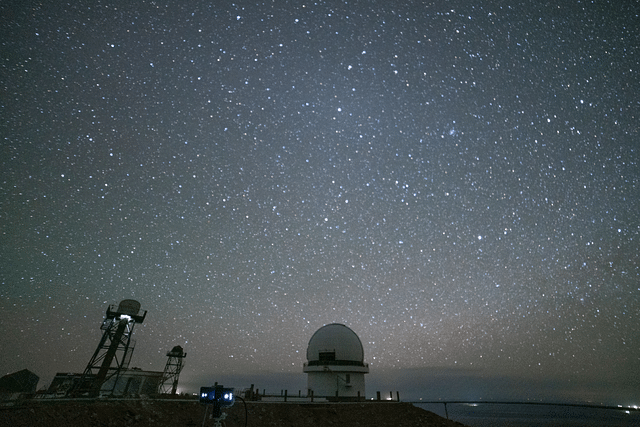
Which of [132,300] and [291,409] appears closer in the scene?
[291,409]

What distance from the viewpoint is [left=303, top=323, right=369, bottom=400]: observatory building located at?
98.9ft

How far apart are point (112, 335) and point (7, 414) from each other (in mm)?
17685

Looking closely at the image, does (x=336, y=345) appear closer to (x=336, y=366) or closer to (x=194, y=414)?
(x=336, y=366)

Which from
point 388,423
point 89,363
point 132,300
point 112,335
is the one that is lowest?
point 388,423

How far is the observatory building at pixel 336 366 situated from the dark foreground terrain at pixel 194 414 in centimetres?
471

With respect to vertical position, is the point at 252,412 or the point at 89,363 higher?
the point at 89,363

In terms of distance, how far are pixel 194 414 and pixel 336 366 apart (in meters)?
15.6

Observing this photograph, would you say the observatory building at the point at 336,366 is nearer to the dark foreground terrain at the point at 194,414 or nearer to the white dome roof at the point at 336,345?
the white dome roof at the point at 336,345

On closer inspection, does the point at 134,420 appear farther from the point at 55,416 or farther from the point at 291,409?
the point at 291,409

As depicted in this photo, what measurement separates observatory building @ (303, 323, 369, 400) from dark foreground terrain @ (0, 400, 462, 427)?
15.4 ft

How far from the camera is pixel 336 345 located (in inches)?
1325

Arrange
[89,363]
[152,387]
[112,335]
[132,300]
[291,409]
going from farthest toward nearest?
[152,387]
[132,300]
[112,335]
[89,363]
[291,409]

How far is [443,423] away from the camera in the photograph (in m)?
23.0

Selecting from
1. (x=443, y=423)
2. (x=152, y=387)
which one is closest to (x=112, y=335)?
(x=152, y=387)
